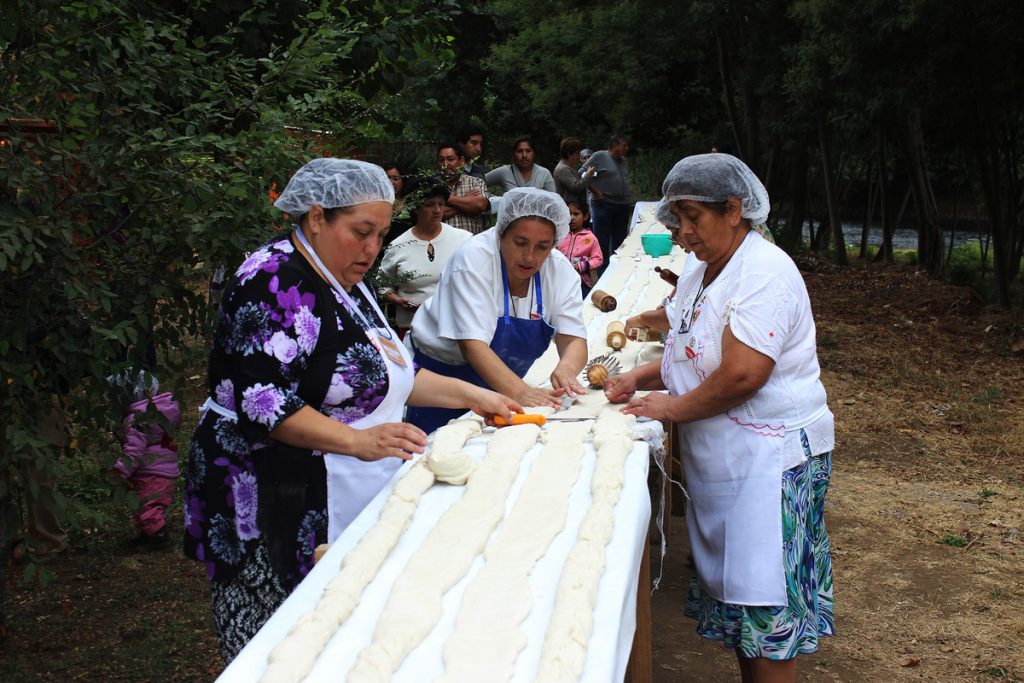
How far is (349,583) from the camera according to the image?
6.55 ft

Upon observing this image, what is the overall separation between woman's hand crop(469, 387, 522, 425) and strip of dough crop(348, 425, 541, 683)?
0.19m

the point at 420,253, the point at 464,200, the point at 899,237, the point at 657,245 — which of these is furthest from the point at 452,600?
the point at 899,237

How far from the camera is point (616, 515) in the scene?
248cm

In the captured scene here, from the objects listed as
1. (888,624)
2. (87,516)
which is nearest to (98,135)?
(87,516)

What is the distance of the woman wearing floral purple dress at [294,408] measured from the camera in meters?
2.39

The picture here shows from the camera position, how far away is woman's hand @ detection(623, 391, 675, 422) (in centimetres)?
299

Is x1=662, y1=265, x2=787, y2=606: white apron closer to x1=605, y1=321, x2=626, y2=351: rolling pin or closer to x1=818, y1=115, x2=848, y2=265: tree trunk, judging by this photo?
x1=605, y1=321, x2=626, y2=351: rolling pin

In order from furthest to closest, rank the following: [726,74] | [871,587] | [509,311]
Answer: [726,74]
[871,587]
[509,311]

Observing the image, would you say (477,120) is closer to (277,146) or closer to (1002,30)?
(1002,30)

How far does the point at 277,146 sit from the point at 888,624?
135 inches

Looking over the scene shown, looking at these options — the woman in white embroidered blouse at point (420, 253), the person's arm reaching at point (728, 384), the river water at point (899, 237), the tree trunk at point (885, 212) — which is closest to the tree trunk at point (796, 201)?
the tree trunk at point (885, 212)

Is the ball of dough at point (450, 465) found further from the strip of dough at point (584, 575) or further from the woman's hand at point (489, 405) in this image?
the woman's hand at point (489, 405)

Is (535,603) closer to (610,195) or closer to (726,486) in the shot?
(726,486)

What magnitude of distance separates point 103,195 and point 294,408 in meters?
1.16
